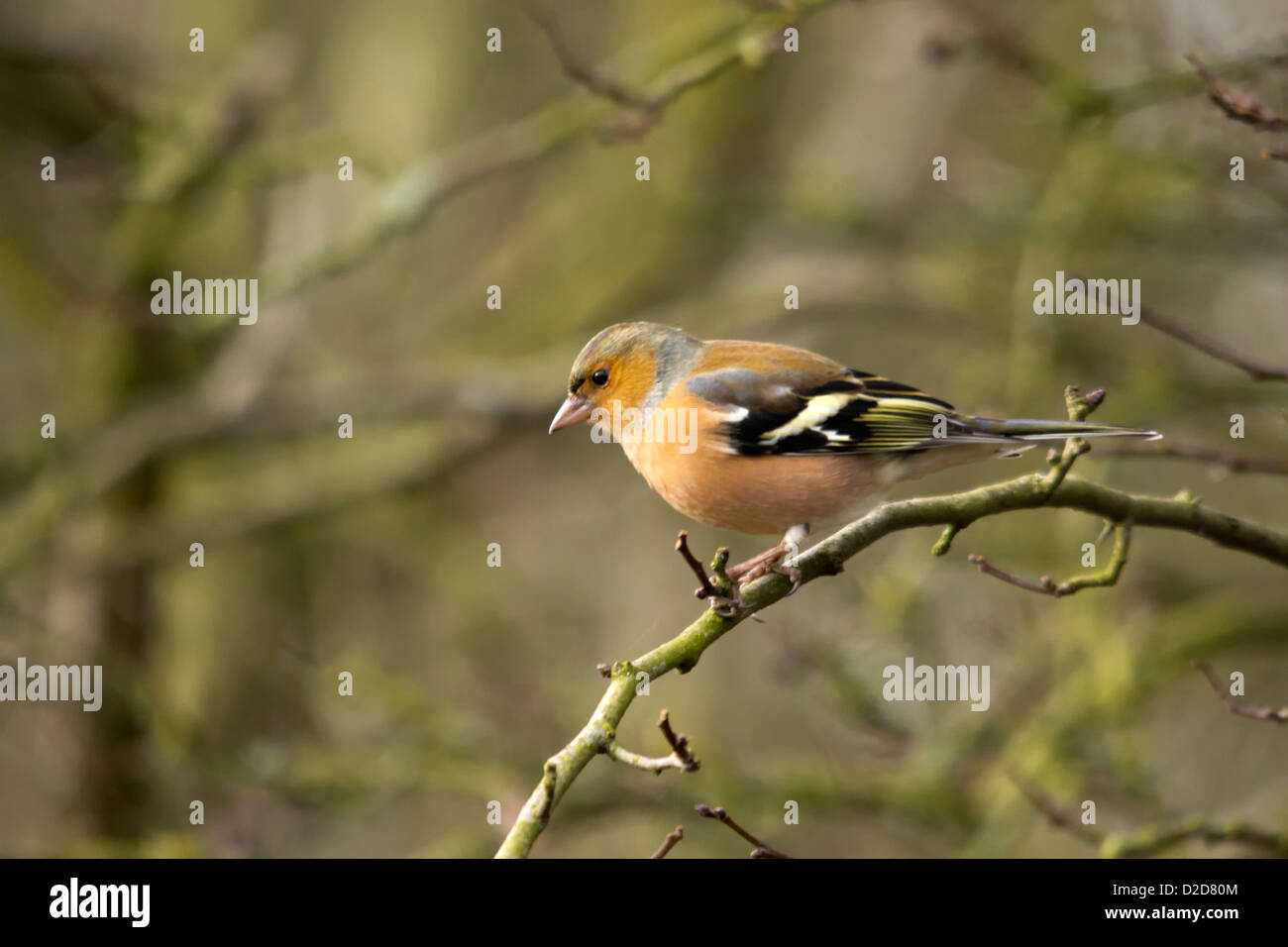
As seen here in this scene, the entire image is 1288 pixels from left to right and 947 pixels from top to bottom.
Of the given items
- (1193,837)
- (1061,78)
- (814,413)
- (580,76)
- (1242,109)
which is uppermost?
(1061,78)

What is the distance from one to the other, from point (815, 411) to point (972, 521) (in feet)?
4.37

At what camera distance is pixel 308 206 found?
1011 cm

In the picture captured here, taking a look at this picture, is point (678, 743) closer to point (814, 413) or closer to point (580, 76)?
point (814, 413)

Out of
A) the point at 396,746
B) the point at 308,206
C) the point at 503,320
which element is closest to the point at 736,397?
the point at 396,746

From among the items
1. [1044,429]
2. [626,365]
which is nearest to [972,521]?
[1044,429]

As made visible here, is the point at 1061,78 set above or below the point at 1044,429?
above

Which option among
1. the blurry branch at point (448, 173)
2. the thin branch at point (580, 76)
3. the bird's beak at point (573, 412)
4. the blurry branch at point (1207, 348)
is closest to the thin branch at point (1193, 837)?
the blurry branch at point (1207, 348)

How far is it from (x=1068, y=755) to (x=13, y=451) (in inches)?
259

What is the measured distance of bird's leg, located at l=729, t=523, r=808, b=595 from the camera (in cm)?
397

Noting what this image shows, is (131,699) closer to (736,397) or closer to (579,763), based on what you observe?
(736,397)

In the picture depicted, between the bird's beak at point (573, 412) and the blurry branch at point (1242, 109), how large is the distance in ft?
8.35

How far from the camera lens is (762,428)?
4.94 meters

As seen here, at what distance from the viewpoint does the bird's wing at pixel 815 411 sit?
15.9 ft

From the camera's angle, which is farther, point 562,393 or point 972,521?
point 562,393
